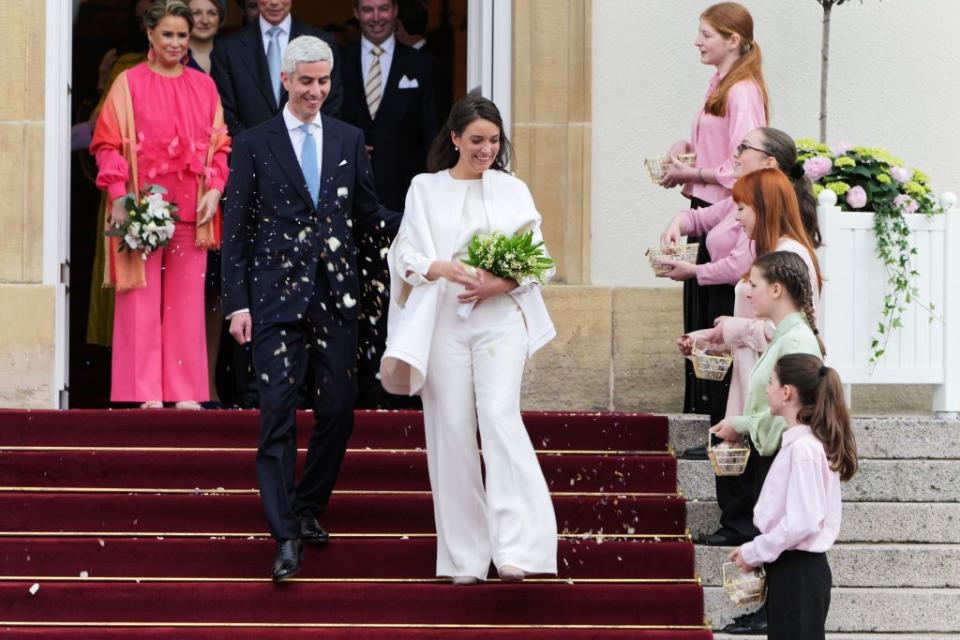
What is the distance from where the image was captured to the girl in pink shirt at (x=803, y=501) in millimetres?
6777

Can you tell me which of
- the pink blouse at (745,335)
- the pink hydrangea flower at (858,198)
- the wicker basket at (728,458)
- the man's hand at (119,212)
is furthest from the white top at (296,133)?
the pink hydrangea flower at (858,198)

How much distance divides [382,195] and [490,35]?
44.7 inches

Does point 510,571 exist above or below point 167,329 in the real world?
below

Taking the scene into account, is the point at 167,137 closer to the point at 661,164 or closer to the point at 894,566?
the point at 661,164

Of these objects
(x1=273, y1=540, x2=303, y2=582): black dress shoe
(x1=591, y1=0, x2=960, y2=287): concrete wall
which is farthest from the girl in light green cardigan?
(x1=591, y1=0, x2=960, y2=287): concrete wall

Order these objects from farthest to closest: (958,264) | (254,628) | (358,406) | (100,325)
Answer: (100,325) → (358,406) → (958,264) → (254,628)

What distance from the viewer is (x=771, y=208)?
7852 mm

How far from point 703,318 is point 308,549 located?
2.39 metres

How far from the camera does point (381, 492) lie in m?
8.92

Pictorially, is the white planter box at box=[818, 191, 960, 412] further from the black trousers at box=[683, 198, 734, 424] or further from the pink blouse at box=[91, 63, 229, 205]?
the pink blouse at box=[91, 63, 229, 205]

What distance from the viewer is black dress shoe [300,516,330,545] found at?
27.2 feet

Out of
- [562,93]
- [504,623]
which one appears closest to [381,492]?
[504,623]

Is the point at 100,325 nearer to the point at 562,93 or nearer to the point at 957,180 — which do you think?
the point at 562,93

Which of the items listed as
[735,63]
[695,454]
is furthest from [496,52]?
[695,454]
